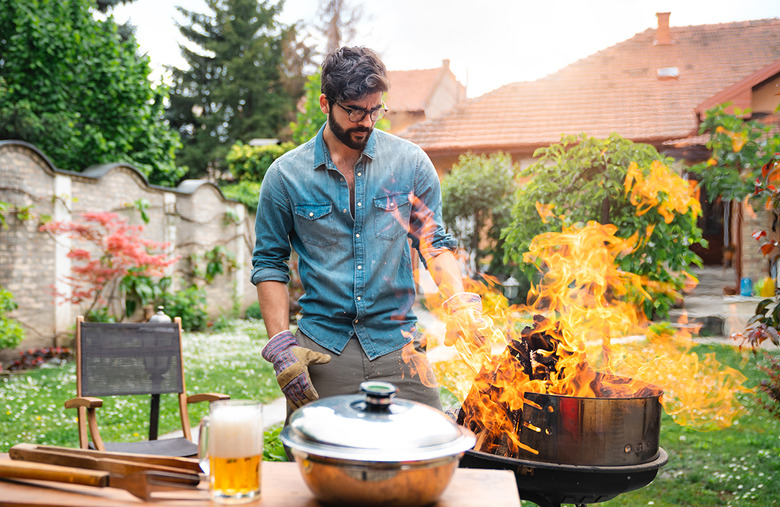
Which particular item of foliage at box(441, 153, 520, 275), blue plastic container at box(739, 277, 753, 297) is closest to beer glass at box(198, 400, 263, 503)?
foliage at box(441, 153, 520, 275)

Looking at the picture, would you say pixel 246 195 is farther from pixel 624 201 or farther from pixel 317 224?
pixel 317 224

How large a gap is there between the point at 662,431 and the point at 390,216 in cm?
419

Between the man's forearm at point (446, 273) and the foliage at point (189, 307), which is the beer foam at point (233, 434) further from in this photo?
the foliage at point (189, 307)

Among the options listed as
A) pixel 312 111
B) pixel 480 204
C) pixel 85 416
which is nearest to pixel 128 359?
pixel 85 416

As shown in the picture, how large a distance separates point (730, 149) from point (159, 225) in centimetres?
900

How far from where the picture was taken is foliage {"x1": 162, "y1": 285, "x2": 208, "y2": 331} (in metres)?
10.9

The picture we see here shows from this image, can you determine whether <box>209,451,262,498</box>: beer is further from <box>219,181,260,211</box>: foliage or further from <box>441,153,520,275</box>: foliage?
<box>219,181,260,211</box>: foliage

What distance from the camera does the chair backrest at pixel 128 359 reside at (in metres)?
→ 4.12

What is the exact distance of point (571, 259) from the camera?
2.92m

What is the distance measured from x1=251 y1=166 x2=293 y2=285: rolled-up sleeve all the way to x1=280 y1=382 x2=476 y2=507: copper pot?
1.17m

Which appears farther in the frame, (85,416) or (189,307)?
(189,307)

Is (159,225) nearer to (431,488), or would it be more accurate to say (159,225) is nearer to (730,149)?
(730,149)

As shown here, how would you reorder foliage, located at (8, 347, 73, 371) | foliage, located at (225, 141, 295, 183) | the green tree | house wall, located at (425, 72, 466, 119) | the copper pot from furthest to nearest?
1. house wall, located at (425, 72, 466, 119)
2. the green tree
3. foliage, located at (225, 141, 295, 183)
4. foliage, located at (8, 347, 73, 371)
5. the copper pot

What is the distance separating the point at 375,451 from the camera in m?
1.20
